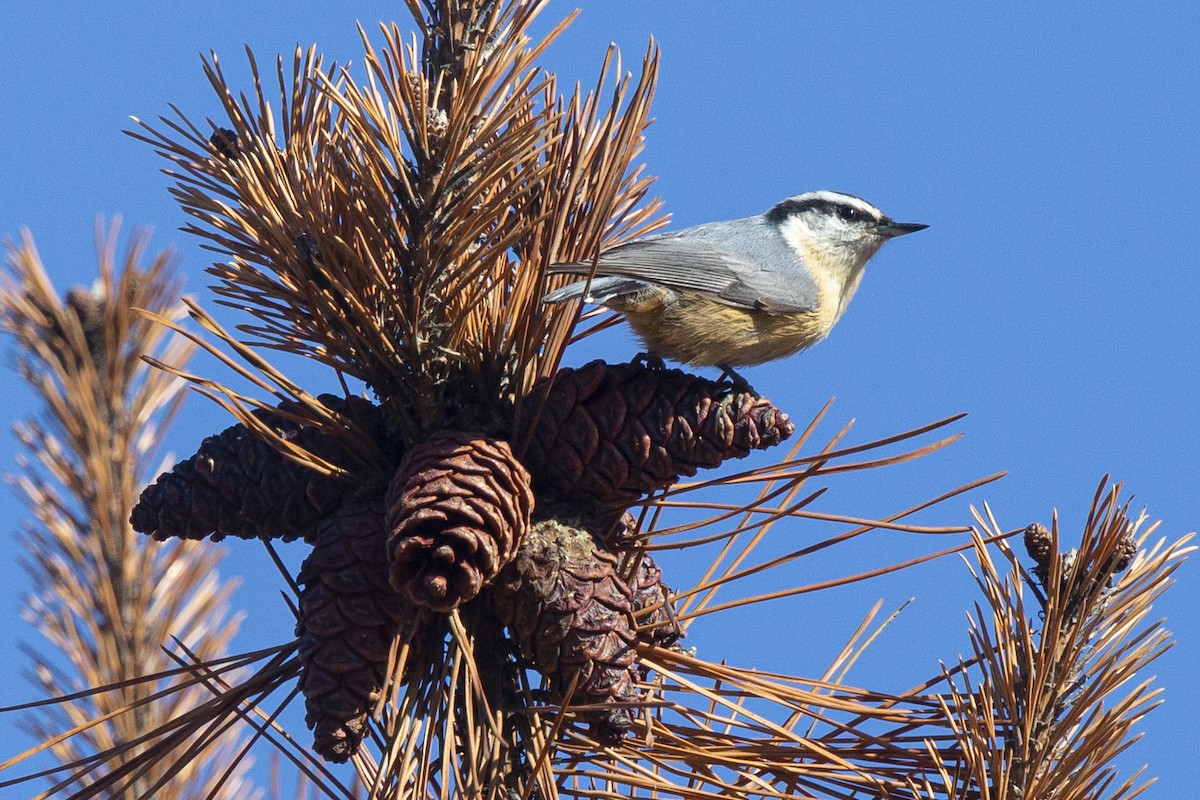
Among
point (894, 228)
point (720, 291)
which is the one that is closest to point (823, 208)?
point (894, 228)

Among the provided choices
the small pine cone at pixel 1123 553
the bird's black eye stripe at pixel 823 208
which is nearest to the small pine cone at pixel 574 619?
the small pine cone at pixel 1123 553

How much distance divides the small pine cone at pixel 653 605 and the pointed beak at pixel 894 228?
5.80ft

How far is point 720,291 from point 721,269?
131mm

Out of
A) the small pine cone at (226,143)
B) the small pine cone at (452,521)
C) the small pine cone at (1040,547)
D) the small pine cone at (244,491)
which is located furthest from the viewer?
the small pine cone at (226,143)

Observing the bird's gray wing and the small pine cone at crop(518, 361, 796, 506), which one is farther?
the bird's gray wing

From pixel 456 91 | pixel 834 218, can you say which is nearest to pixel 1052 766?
pixel 456 91

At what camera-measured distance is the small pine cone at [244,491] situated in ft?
5.74

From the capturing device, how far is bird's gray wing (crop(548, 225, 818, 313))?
2.23 m

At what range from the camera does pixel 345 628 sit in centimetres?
161

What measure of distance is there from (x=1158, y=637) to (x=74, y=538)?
1786 mm

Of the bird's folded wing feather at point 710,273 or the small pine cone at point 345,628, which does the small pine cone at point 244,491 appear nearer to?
the small pine cone at point 345,628

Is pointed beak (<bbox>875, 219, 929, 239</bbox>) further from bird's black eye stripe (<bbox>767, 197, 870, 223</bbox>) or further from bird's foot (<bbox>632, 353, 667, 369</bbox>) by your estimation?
bird's foot (<bbox>632, 353, 667, 369</bbox>)

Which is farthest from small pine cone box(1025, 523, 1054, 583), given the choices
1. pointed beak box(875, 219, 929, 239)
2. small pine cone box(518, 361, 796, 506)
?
pointed beak box(875, 219, 929, 239)

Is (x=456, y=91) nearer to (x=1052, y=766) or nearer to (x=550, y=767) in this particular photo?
(x=550, y=767)
